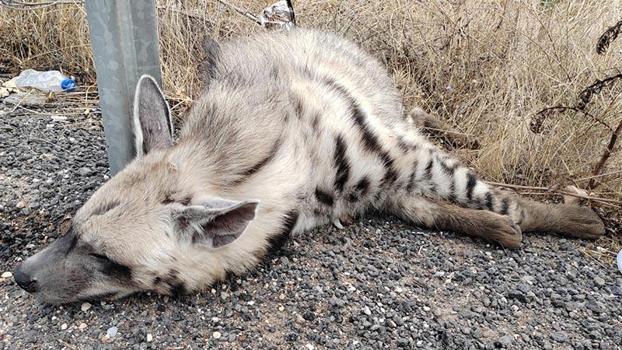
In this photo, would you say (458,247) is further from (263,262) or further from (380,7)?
(380,7)

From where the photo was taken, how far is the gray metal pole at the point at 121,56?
2182 mm

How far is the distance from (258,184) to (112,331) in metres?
0.70

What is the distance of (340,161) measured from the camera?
267cm

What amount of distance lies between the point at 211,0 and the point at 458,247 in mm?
2270

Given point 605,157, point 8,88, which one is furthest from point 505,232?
point 8,88

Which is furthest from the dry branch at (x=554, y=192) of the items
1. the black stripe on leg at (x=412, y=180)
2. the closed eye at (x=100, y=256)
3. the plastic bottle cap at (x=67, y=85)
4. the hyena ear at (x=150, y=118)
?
the plastic bottle cap at (x=67, y=85)

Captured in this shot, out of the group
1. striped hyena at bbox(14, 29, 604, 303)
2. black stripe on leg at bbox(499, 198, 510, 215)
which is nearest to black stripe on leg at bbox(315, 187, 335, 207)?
striped hyena at bbox(14, 29, 604, 303)

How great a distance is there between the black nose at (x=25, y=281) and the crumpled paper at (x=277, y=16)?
87.2 inches

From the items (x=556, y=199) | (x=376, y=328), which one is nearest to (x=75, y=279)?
(x=376, y=328)

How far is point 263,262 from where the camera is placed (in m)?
2.44

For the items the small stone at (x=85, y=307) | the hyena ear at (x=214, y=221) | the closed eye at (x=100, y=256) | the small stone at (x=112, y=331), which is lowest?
the small stone at (x=112, y=331)

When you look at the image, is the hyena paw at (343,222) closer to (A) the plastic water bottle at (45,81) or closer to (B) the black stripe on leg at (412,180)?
(B) the black stripe on leg at (412,180)

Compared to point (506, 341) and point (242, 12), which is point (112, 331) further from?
point (242, 12)

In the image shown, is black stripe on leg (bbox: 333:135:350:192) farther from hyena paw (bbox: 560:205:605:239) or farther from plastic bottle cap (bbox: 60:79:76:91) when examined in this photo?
plastic bottle cap (bbox: 60:79:76:91)
